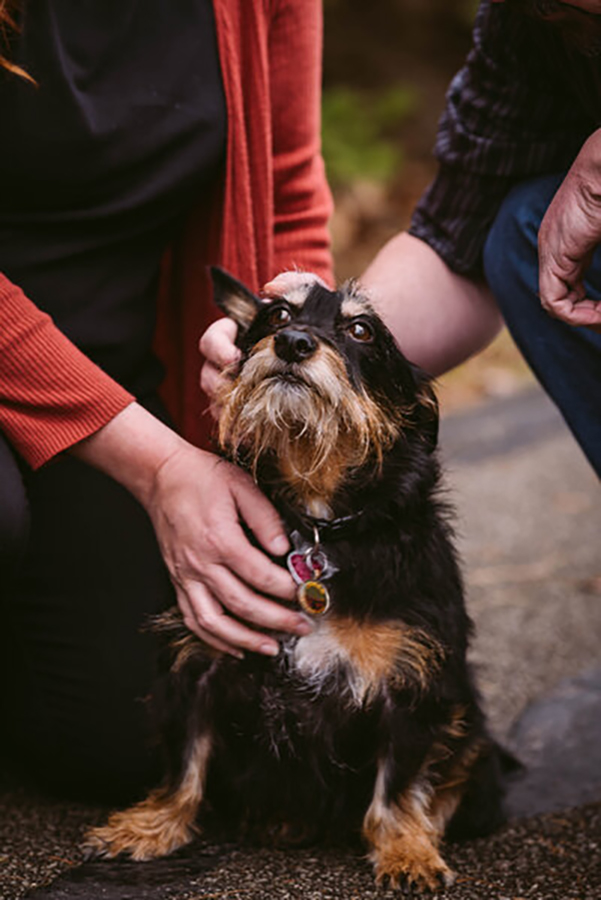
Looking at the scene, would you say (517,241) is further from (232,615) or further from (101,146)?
(232,615)

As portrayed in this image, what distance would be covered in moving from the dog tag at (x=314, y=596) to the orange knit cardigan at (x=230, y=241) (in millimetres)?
477

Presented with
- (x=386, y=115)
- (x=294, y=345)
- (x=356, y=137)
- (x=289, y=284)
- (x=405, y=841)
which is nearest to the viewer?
(x=294, y=345)

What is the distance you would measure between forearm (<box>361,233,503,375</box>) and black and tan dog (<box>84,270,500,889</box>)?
0.35 meters

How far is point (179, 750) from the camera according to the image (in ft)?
6.57

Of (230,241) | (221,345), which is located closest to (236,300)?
(221,345)

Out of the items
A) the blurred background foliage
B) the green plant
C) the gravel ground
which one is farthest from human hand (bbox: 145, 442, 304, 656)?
the green plant

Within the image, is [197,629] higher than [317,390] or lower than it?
lower

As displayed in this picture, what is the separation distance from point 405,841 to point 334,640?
15.1 inches

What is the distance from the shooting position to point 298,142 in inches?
103

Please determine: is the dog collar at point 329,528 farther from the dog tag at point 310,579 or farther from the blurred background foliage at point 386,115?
the blurred background foliage at point 386,115

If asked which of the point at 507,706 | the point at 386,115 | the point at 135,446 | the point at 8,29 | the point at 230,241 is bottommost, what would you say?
the point at 507,706

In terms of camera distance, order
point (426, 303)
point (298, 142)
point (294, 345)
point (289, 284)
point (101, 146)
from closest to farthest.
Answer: point (294, 345)
point (289, 284)
point (101, 146)
point (426, 303)
point (298, 142)

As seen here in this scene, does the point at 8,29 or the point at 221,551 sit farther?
the point at 8,29

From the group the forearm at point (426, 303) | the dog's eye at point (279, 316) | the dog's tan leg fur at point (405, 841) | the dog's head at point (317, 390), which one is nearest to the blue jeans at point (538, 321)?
the forearm at point (426, 303)
